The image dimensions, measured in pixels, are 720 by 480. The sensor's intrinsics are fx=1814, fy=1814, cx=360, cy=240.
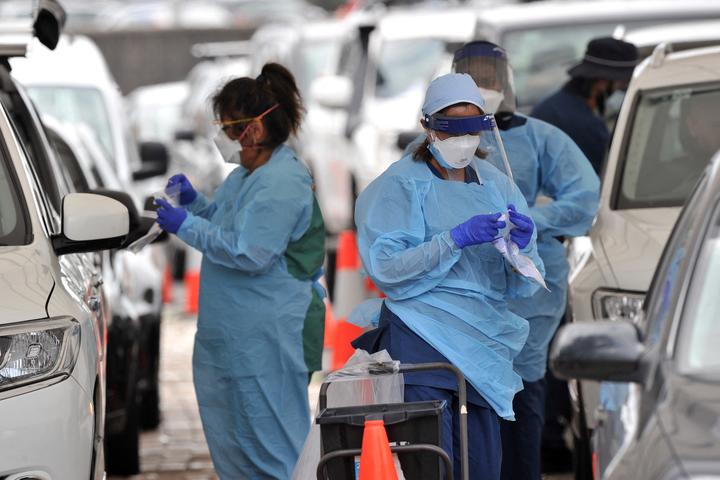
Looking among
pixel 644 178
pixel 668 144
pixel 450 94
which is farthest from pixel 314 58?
pixel 450 94

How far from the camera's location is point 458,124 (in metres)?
5.79

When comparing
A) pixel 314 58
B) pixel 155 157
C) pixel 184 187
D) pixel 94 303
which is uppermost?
pixel 314 58

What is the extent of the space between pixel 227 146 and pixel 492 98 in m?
1.05

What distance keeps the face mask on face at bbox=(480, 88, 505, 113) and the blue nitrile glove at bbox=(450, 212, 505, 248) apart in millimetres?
1459

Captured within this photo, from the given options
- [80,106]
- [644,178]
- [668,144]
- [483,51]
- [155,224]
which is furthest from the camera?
[80,106]

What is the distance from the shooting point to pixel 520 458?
6918 mm

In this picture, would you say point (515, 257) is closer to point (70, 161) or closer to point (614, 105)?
point (70, 161)

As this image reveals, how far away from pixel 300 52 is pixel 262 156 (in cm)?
1359

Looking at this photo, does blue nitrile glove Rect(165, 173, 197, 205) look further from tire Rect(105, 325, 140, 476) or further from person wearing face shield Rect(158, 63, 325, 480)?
tire Rect(105, 325, 140, 476)

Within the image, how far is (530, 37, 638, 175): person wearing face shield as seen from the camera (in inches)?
340

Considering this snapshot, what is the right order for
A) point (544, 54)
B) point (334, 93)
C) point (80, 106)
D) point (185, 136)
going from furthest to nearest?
1. point (185, 136)
2. point (334, 93)
3. point (80, 106)
4. point (544, 54)

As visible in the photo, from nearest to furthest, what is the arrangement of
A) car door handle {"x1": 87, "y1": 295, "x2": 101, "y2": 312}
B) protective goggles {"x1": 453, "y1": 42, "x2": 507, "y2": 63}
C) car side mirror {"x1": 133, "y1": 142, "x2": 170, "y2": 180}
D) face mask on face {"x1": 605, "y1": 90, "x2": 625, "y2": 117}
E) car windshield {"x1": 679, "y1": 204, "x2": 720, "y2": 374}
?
1. car windshield {"x1": 679, "y1": 204, "x2": 720, "y2": 374}
2. car door handle {"x1": 87, "y1": 295, "x2": 101, "y2": 312}
3. protective goggles {"x1": 453, "y1": 42, "x2": 507, "y2": 63}
4. face mask on face {"x1": 605, "y1": 90, "x2": 625, "y2": 117}
5. car side mirror {"x1": 133, "y1": 142, "x2": 170, "y2": 180}

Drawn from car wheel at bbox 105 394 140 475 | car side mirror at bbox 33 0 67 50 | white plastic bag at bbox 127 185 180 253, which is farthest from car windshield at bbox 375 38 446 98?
white plastic bag at bbox 127 185 180 253

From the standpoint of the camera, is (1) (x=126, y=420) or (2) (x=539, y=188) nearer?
(2) (x=539, y=188)
